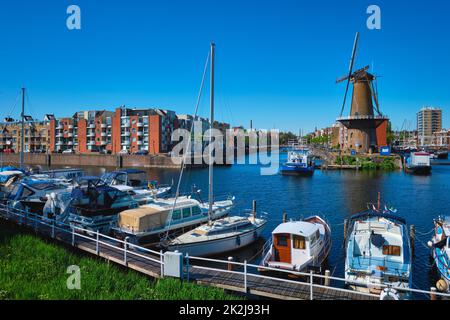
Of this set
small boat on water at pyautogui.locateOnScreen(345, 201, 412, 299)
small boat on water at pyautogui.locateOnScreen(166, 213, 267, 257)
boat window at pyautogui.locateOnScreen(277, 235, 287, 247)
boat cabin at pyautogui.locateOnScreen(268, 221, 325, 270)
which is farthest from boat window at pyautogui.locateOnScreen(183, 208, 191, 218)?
small boat on water at pyautogui.locateOnScreen(345, 201, 412, 299)

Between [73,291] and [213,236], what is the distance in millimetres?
12134

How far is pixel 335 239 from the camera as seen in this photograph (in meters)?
28.2

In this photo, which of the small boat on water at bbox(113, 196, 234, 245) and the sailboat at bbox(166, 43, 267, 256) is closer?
the sailboat at bbox(166, 43, 267, 256)

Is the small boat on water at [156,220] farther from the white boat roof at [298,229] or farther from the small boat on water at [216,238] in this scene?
the white boat roof at [298,229]

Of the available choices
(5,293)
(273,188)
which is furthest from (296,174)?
(5,293)

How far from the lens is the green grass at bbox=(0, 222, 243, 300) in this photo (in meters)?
11.5

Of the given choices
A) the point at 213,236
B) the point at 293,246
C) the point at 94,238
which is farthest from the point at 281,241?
the point at 94,238

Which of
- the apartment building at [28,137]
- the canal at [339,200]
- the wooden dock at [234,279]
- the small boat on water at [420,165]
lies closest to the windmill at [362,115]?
the small boat on water at [420,165]

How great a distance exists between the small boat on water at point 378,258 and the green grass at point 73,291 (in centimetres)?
771

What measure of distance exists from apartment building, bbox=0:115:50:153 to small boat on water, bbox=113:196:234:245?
130934 mm

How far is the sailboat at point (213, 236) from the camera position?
22.0 meters

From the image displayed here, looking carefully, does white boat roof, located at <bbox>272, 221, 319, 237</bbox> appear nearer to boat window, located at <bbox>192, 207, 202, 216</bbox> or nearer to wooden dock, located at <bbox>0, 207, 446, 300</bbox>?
wooden dock, located at <bbox>0, 207, 446, 300</bbox>

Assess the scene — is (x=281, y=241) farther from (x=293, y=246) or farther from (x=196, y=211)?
(x=196, y=211)

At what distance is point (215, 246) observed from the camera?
75.0ft
